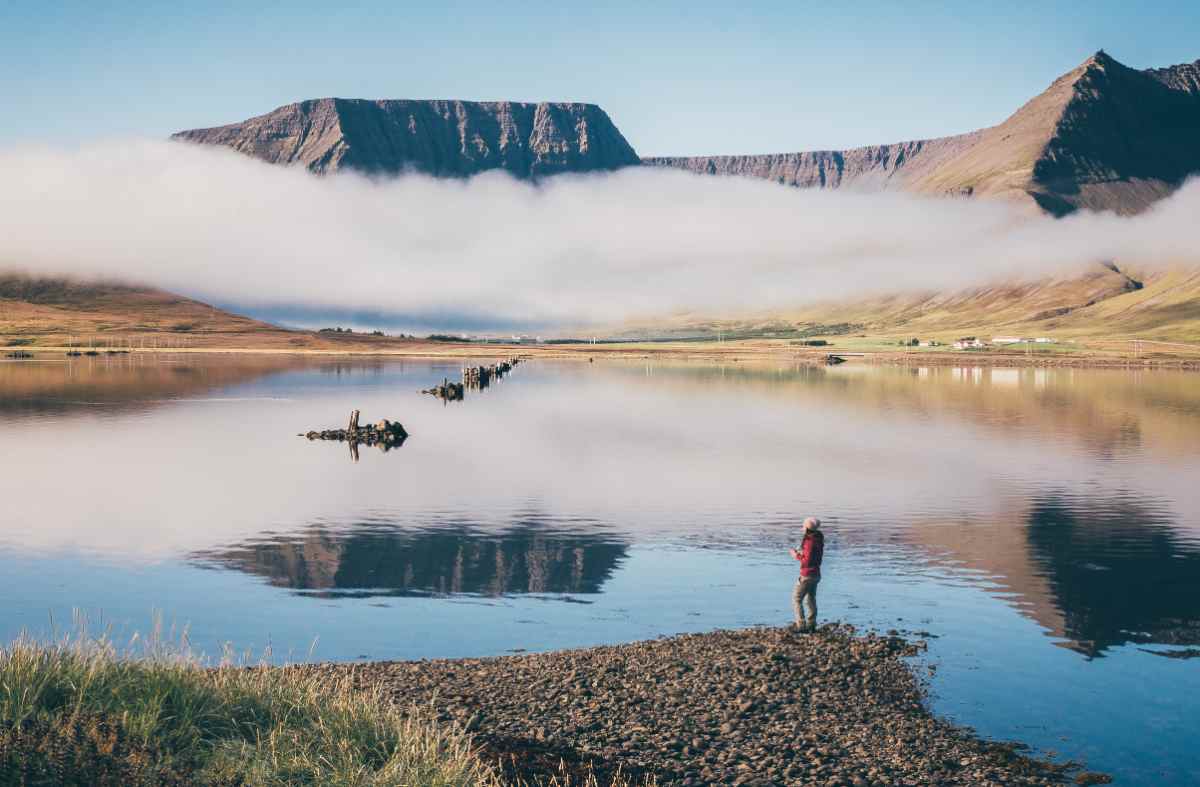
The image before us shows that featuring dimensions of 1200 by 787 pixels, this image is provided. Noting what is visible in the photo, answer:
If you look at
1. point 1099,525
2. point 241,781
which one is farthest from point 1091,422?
point 241,781

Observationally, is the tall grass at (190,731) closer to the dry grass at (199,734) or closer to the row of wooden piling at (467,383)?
the dry grass at (199,734)

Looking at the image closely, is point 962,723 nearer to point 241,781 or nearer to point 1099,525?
point 241,781

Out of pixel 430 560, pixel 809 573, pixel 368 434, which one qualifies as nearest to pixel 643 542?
pixel 430 560

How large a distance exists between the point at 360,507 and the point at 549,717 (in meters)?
27.2

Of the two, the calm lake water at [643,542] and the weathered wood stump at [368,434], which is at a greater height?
the weathered wood stump at [368,434]

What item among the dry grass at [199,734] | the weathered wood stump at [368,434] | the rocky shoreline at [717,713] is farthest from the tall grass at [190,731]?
the weathered wood stump at [368,434]

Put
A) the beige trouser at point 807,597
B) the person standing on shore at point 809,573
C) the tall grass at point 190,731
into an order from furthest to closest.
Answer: the beige trouser at point 807,597
the person standing on shore at point 809,573
the tall grass at point 190,731

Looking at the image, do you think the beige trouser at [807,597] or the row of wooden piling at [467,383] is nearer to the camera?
the beige trouser at [807,597]

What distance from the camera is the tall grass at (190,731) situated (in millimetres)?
12250

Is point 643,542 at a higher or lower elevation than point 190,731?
lower

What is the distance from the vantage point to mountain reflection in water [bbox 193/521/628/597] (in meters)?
30.5

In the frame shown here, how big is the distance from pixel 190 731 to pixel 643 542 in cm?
2384

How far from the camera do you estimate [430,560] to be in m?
34.1

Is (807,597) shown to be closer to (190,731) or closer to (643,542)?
(643,542)
